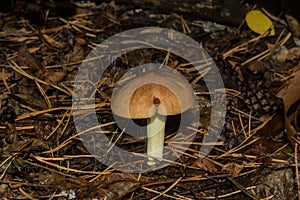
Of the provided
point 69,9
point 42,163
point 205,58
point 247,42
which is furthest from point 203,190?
point 69,9

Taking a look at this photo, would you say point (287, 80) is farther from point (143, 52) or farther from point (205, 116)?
point (143, 52)

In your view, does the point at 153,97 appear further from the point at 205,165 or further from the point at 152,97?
the point at 205,165

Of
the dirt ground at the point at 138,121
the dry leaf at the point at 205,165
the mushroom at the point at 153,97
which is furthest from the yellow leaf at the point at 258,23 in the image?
the dry leaf at the point at 205,165

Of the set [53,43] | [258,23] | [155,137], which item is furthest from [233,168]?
[53,43]

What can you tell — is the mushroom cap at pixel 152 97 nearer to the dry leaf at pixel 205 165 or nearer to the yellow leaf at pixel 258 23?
the dry leaf at pixel 205 165

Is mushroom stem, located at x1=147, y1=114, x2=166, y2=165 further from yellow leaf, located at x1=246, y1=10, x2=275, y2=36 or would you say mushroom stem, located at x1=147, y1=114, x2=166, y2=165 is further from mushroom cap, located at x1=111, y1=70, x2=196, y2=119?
yellow leaf, located at x1=246, y1=10, x2=275, y2=36

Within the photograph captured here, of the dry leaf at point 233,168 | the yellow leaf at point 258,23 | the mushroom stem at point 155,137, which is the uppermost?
the yellow leaf at point 258,23
